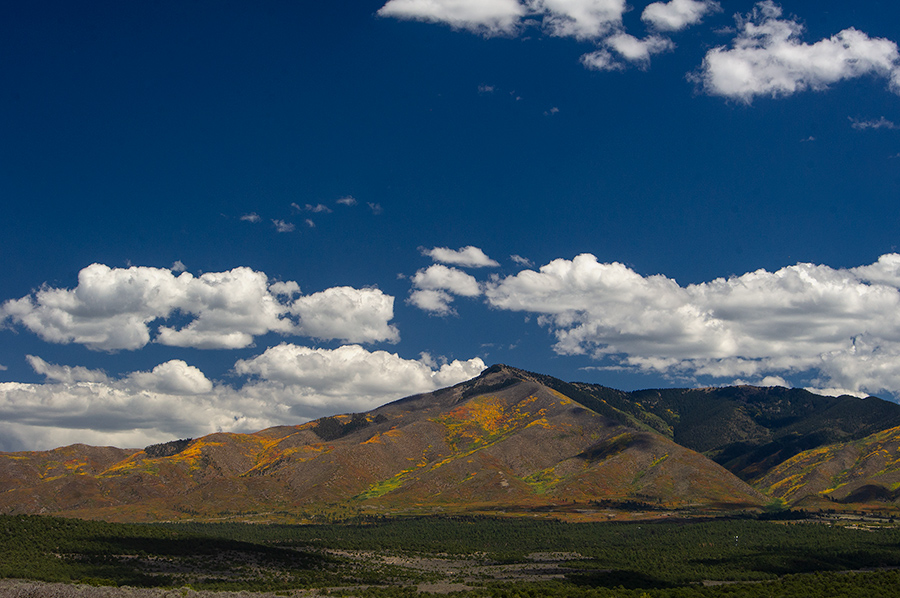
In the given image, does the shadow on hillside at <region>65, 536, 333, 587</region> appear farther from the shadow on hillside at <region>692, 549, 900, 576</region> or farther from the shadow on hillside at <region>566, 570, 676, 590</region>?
the shadow on hillside at <region>692, 549, 900, 576</region>

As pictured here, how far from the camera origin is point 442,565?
536 feet

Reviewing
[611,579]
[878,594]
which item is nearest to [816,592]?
[878,594]

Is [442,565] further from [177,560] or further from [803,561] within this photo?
[803,561]

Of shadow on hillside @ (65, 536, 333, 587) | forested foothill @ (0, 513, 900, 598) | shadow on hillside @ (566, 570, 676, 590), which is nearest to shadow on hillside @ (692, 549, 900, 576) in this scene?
forested foothill @ (0, 513, 900, 598)

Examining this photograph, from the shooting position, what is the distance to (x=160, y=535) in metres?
158

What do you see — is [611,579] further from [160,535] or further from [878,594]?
[160,535]

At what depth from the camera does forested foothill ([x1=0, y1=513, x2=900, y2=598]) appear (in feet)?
351

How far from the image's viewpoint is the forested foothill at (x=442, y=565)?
351 ft

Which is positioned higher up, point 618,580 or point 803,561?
point 618,580

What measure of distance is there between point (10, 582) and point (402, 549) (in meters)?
109

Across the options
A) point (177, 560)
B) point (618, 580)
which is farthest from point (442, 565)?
point (177, 560)

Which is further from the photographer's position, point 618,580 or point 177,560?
point 618,580

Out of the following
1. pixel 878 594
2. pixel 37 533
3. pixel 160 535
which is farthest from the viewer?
pixel 160 535

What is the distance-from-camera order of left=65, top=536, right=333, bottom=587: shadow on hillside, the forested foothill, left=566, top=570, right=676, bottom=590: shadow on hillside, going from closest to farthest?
the forested foothill, left=65, top=536, right=333, bottom=587: shadow on hillside, left=566, top=570, right=676, bottom=590: shadow on hillside
